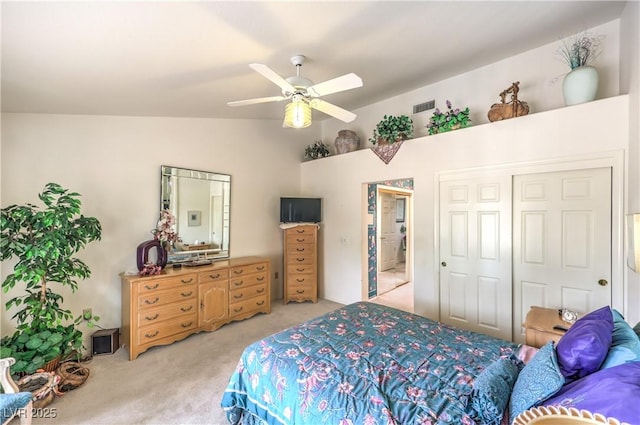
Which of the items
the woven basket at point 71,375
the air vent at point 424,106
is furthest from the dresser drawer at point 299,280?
the air vent at point 424,106

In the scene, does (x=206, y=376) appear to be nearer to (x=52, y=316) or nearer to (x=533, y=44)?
(x=52, y=316)

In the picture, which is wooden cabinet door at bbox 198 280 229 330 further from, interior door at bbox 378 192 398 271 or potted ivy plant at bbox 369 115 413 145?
interior door at bbox 378 192 398 271

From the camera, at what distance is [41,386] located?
205cm

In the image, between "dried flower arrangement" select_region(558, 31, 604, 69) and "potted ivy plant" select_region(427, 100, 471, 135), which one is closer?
"dried flower arrangement" select_region(558, 31, 604, 69)

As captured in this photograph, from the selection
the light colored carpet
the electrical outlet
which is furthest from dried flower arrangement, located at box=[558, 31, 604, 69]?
the electrical outlet

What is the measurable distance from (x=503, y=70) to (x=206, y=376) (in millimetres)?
4446

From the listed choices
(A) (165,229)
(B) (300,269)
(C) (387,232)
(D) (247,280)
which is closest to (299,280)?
(B) (300,269)

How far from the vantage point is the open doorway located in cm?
443

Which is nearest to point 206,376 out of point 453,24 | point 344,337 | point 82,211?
point 344,337

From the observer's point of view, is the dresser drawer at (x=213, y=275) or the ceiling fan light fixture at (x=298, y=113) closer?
the ceiling fan light fixture at (x=298, y=113)

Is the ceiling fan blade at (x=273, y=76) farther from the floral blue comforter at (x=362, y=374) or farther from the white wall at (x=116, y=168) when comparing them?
the white wall at (x=116, y=168)

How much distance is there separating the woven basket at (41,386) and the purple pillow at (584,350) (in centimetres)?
320

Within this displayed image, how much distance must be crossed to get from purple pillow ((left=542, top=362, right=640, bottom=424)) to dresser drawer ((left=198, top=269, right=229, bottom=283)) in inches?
124

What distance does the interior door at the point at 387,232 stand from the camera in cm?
627
